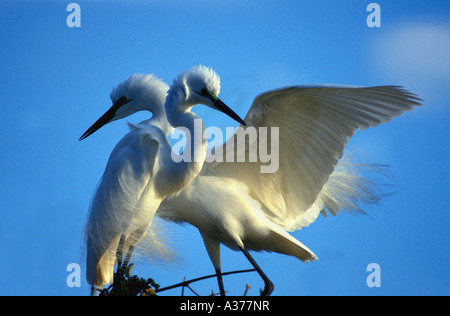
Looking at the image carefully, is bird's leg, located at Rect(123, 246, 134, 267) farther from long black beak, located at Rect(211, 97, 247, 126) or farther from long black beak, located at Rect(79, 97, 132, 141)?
long black beak, located at Rect(211, 97, 247, 126)

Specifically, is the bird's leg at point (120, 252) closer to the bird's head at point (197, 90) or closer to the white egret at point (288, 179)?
the white egret at point (288, 179)

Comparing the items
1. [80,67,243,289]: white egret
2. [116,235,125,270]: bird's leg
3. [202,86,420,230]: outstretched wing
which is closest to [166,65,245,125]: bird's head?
[80,67,243,289]: white egret

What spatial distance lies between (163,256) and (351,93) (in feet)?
5.18

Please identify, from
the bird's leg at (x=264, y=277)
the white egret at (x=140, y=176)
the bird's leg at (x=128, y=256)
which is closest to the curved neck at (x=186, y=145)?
the white egret at (x=140, y=176)

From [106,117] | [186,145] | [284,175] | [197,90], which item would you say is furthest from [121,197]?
[284,175]

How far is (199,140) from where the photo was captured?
2.90 meters

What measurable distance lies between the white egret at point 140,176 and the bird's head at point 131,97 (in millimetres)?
305

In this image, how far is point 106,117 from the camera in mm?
3367

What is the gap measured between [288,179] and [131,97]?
1.12 meters

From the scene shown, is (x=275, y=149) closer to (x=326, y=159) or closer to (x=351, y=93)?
(x=326, y=159)

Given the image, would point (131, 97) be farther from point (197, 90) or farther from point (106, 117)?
point (197, 90)

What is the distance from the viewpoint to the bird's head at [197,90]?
2891 millimetres

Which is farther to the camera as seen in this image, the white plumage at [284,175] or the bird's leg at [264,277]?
the bird's leg at [264,277]
